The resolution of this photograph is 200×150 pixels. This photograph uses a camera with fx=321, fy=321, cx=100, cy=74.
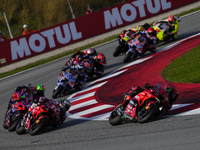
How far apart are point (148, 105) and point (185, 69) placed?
448 cm

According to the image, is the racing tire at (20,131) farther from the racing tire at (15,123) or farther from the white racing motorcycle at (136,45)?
the white racing motorcycle at (136,45)

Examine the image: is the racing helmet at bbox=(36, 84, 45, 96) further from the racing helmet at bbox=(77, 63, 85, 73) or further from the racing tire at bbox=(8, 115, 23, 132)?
the racing helmet at bbox=(77, 63, 85, 73)

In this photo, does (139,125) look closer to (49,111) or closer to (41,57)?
(49,111)

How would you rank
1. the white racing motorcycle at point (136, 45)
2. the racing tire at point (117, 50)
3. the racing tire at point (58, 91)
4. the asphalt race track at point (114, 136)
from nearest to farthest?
the asphalt race track at point (114, 136) → the racing tire at point (58, 91) → the white racing motorcycle at point (136, 45) → the racing tire at point (117, 50)

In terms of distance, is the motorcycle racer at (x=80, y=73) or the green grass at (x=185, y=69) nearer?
the green grass at (x=185, y=69)

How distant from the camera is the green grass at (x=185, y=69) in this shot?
910 centimetres

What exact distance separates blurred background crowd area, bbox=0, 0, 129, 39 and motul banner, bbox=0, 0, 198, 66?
1.38 m

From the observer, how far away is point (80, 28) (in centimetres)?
2006

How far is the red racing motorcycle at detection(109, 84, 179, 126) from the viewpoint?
610 cm

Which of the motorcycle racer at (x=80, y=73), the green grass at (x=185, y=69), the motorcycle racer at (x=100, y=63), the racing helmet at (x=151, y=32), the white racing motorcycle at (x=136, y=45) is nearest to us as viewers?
the green grass at (x=185, y=69)

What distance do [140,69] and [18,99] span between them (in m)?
4.99

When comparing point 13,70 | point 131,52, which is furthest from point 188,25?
point 13,70

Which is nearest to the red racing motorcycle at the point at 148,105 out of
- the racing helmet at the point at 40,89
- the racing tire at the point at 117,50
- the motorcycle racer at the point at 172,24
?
the racing helmet at the point at 40,89

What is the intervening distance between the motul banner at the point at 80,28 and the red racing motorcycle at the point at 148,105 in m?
13.8
